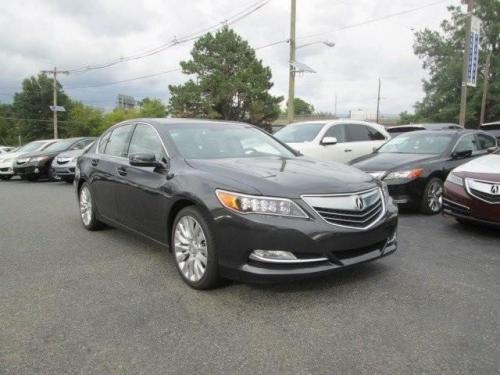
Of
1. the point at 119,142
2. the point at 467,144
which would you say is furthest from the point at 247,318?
the point at 467,144

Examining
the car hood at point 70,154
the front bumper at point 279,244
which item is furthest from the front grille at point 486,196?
the car hood at point 70,154

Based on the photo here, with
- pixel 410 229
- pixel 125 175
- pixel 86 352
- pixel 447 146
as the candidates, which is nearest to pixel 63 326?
pixel 86 352

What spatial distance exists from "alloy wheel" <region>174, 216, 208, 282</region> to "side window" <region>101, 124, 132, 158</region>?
1.60 meters

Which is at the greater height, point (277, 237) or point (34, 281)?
point (277, 237)

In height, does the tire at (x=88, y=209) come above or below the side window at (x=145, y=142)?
below

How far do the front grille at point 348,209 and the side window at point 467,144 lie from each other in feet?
15.3

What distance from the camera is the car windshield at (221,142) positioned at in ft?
13.7

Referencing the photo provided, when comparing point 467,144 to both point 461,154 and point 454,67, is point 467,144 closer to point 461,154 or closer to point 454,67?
point 461,154

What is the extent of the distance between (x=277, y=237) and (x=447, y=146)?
5.40 m

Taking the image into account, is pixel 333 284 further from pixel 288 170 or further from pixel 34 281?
pixel 34 281

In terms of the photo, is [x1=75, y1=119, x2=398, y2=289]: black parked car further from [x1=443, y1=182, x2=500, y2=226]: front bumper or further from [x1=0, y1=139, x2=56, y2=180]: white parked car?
[x1=0, y1=139, x2=56, y2=180]: white parked car

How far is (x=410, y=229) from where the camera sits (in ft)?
18.8

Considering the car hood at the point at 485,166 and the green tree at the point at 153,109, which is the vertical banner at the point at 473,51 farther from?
the green tree at the point at 153,109

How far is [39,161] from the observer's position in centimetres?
1400
